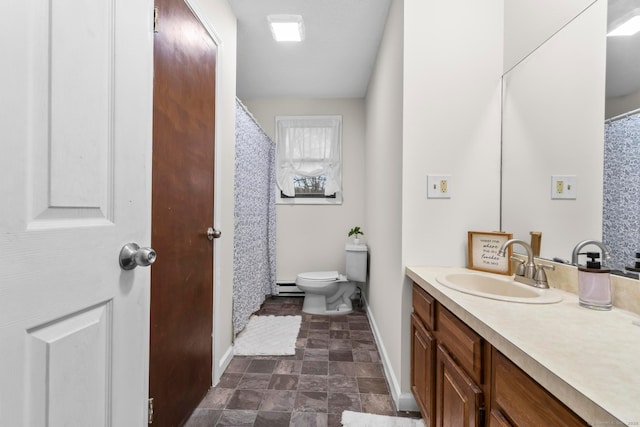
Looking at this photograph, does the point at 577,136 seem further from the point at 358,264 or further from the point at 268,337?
the point at 268,337

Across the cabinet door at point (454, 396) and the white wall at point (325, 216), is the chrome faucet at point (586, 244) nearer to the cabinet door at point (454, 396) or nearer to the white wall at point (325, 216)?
the cabinet door at point (454, 396)

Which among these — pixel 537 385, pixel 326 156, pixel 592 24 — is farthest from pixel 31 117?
pixel 326 156

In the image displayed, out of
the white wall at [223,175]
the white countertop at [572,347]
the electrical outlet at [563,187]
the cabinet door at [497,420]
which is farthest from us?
the white wall at [223,175]

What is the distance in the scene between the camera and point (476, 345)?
0.86 m

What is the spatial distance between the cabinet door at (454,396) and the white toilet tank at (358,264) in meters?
1.80

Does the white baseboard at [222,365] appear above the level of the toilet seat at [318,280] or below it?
below

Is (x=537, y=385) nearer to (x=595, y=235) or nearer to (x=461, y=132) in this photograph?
(x=595, y=235)

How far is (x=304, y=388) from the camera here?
66.2 inches

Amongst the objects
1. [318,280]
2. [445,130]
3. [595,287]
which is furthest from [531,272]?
[318,280]

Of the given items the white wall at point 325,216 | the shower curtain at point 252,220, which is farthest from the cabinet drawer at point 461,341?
the white wall at point 325,216

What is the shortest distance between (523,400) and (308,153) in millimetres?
3123

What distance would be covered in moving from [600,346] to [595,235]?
1.87 ft

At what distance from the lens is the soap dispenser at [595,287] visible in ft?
2.95

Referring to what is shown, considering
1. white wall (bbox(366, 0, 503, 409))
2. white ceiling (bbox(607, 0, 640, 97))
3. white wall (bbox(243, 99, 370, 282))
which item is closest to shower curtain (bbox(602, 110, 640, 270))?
white ceiling (bbox(607, 0, 640, 97))
